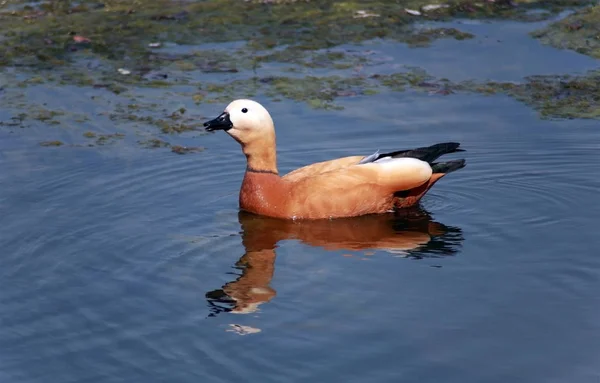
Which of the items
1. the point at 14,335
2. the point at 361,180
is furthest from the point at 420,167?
the point at 14,335

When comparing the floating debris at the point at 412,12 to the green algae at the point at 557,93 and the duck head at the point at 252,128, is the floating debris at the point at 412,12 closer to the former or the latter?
the green algae at the point at 557,93

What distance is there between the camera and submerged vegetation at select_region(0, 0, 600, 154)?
11344 mm

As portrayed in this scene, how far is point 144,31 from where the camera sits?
46.0 feet

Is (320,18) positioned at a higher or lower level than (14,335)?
higher

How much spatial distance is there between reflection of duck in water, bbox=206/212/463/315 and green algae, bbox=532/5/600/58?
4.67 meters

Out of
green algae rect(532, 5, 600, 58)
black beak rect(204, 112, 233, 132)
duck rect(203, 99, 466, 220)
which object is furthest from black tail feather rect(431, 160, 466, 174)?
green algae rect(532, 5, 600, 58)

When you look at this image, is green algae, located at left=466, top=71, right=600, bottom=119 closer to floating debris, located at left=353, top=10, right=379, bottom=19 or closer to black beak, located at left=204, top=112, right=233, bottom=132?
floating debris, located at left=353, top=10, right=379, bottom=19

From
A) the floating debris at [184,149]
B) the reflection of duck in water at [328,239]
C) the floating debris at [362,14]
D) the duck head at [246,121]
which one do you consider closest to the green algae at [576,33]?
the floating debris at [362,14]

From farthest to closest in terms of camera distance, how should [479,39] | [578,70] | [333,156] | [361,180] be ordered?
1. [479,39]
2. [578,70]
3. [333,156]
4. [361,180]

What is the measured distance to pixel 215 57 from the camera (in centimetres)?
1309

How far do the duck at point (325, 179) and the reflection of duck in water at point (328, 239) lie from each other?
0.34 feet

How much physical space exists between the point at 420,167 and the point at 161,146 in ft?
9.43

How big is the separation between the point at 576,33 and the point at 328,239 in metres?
6.19

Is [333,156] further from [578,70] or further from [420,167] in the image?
[578,70]
